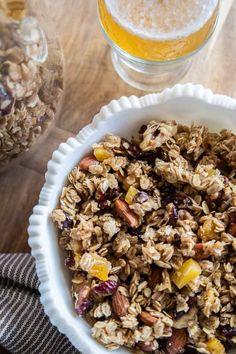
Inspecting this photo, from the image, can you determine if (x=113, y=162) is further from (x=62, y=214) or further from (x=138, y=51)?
(x=138, y=51)

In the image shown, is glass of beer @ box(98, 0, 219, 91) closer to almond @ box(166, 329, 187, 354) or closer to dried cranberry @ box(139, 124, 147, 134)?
dried cranberry @ box(139, 124, 147, 134)

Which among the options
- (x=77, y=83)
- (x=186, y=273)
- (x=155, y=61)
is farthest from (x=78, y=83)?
(x=186, y=273)

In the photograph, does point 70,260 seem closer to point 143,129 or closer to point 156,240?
point 156,240

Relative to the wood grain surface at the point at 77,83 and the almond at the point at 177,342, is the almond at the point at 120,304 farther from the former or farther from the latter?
→ the wood grain surface at the point at 77,83

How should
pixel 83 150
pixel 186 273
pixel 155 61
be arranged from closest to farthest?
pixel 186 273 < pixel 83 150 < pixel 155 61

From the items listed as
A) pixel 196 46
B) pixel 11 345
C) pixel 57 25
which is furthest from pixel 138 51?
pixel 11 345

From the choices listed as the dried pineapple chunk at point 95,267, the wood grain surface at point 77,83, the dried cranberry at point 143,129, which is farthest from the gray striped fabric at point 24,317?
the dried cranberry at point 143,129

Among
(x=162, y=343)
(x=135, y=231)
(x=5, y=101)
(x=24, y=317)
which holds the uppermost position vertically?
(x=5, y=101)
